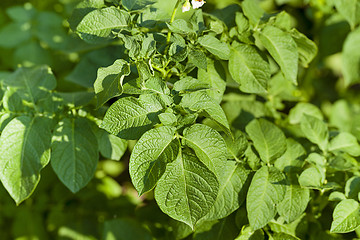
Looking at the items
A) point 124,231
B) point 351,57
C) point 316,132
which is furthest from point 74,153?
point 351,57

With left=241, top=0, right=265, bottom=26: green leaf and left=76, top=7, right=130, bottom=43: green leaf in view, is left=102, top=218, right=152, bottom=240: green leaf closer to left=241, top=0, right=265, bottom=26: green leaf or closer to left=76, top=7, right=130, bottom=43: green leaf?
left=76, top=7, right=130, bottom=43: green leaf

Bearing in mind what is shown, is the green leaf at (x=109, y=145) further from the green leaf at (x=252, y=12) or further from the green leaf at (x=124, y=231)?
the green leaf at (x=252, y=12)

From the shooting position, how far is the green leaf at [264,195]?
107 centimetres

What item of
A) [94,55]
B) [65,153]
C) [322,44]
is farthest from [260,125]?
[322,44]

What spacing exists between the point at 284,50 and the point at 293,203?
475 millimetres

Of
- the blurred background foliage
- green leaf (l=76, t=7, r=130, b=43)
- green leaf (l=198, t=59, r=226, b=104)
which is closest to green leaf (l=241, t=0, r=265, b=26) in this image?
green leaf (l=198, t=59, r=226, b=104)

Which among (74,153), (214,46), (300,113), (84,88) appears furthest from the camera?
(84,88)

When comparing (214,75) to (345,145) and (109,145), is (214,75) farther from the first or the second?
(345,145)

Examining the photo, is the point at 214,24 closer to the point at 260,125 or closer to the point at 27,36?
the point at 260,125

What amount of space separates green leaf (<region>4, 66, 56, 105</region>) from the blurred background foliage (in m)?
0.19

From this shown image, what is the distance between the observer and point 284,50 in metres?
1.22

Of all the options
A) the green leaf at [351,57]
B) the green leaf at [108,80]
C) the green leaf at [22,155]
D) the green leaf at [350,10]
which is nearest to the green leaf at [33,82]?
the green leaf at [22,155]

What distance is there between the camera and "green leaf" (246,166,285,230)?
1066 millimetres

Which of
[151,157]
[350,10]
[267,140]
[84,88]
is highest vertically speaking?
[350,10]
